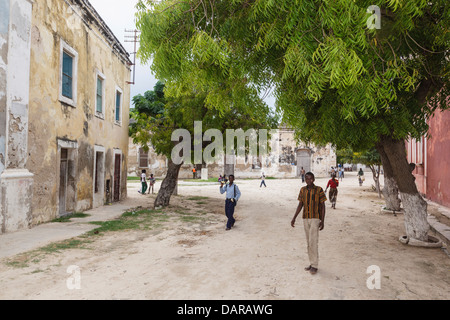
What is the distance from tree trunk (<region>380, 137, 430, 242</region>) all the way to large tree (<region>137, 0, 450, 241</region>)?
0.02 meters

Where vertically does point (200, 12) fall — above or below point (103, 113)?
above

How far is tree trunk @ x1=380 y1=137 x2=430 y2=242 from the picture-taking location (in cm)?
683

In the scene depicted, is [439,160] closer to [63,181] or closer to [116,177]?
[116,177]

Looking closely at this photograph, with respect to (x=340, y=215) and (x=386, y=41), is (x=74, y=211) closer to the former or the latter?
(x=340, y=215)

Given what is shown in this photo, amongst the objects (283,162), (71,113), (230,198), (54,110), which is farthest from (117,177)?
(283,162)

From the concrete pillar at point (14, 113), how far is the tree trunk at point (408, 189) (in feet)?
27.1

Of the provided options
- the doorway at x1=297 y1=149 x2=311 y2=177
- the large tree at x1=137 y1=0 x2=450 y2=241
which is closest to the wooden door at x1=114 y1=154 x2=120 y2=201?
the large tree at x1=137 y1=0 x2=450 y2=241

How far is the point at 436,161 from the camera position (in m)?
13.6

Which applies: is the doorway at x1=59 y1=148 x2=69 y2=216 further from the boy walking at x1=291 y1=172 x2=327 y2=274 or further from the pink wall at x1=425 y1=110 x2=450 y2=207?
the pink wall at x1=425 y1=110 x2=450 y2=207

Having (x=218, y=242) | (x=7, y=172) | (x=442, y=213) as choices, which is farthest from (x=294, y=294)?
(x=442, y=213)

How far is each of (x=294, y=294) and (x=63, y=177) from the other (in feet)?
29.4

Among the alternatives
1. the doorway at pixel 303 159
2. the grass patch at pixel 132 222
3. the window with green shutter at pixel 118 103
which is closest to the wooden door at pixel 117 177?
the window with green shutter at pixel 118 103

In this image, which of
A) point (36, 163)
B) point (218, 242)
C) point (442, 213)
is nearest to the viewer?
point (218, 242)

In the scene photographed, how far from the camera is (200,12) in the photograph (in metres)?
6.04
